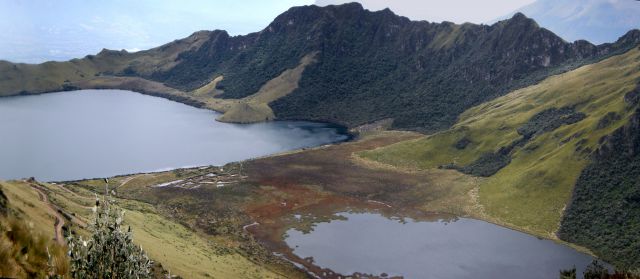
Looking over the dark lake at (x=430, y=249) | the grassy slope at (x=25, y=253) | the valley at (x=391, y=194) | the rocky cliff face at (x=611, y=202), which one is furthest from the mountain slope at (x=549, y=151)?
the grassy slope at (x=25, y=253)

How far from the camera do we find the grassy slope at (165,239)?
5922cm

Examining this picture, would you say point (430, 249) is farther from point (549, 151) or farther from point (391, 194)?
point (549, 151)

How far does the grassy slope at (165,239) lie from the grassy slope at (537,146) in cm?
6579

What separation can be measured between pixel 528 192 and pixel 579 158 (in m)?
15.4

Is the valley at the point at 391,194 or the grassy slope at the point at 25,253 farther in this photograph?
the valley at the point at 391,194

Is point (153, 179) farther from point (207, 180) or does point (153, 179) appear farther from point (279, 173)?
point (279, 173)

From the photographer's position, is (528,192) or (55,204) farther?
(528,192)

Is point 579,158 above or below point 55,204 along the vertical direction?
below

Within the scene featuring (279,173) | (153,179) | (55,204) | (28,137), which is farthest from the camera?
(28,137)

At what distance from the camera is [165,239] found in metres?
79.2

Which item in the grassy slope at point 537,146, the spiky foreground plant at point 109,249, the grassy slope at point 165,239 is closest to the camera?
the spiky foreground plant at point 109,249

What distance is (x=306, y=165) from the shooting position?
160875mm

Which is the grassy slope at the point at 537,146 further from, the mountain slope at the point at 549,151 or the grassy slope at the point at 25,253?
the grassy slope at the point at 25,253

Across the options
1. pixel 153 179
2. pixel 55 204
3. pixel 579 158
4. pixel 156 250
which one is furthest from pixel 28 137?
pixel 579 158
